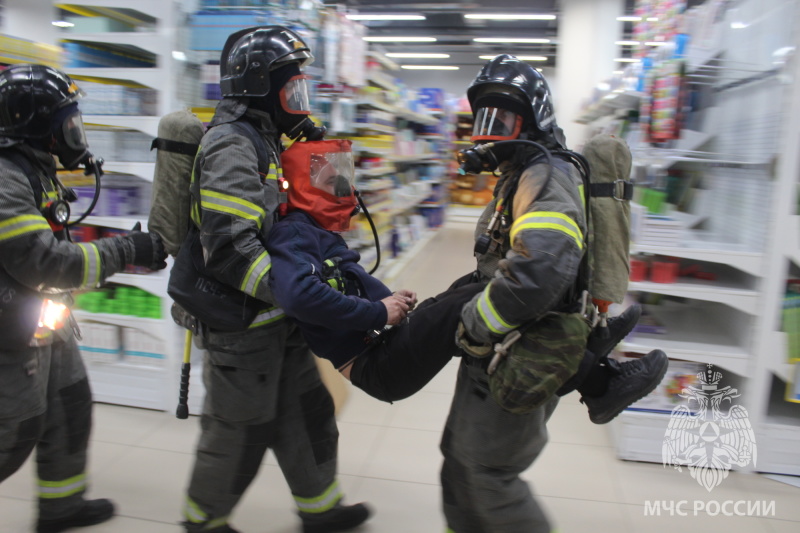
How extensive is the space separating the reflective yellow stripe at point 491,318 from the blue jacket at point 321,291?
351mm

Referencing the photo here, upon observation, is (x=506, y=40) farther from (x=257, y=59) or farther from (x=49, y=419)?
(x=49, y=419)

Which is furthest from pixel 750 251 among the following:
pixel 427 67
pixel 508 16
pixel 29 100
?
pixel 427 67

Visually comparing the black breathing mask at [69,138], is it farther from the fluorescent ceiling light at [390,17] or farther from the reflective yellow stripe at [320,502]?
the fluorescent ceiling light at [390,17]

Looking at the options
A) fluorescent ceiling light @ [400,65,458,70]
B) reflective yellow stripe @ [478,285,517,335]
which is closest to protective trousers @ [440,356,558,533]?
reflective yellow stripe @ [478,285,517,335]

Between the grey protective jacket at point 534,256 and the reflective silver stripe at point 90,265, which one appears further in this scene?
the reflective silver stripe at point 90,265

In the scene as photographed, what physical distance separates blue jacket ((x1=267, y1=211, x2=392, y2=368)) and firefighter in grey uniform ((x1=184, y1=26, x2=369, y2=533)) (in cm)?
7

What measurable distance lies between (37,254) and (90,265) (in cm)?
15

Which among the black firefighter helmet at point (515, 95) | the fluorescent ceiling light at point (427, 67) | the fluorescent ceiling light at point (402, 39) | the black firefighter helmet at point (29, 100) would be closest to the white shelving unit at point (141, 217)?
the black firefighter helmet at point (29, 100)

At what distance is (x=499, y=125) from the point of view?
169cm

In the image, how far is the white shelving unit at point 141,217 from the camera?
2.96 m

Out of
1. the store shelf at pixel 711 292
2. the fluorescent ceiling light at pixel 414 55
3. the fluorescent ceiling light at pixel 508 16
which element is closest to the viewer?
the store shelf at pixel 711 292

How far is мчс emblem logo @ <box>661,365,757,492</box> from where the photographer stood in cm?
285

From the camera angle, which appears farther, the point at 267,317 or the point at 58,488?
the point at 58,488

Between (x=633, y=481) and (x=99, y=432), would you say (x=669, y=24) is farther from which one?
(x=99, y=432)
